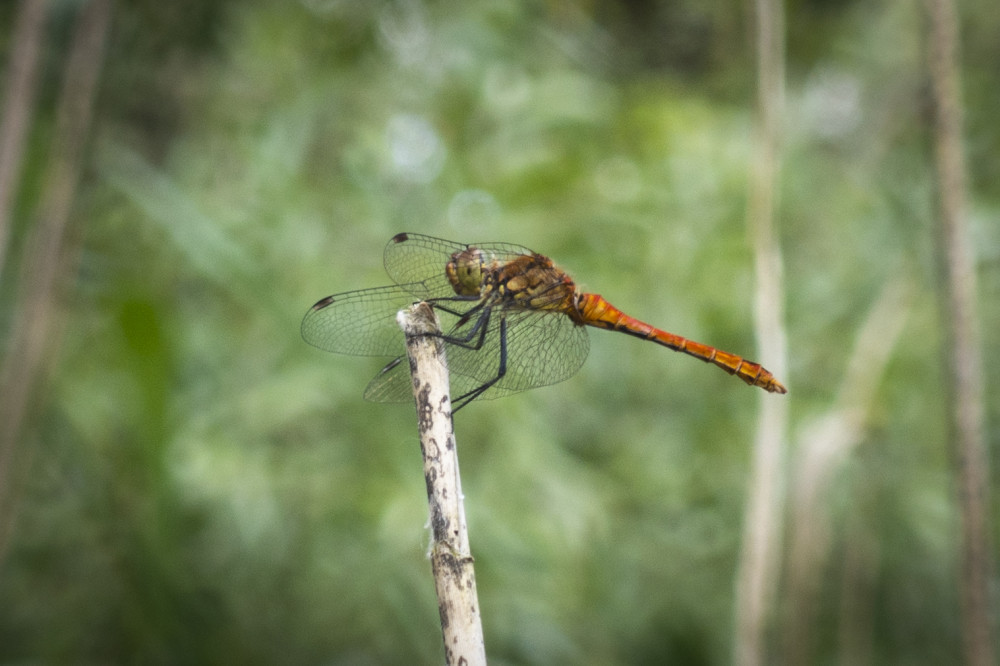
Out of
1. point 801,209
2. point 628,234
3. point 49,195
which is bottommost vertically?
point 49,195

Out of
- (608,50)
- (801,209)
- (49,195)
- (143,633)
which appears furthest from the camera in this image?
(801,209)

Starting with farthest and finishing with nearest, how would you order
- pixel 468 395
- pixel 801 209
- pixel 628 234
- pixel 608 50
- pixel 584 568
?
pixel 801 209, pixel 608 50, pixel 628 234, pixel 584 568, pixel 468 395

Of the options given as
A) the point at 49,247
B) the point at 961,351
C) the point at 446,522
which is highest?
the point at 49,247

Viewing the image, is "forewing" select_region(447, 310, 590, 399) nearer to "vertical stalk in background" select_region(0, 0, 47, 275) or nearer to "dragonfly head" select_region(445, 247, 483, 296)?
"dragonfly head" select_region(445, 247, 483, 296)

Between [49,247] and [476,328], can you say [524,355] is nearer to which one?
[476,328]

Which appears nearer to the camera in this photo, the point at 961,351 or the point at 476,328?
the point at 961,351

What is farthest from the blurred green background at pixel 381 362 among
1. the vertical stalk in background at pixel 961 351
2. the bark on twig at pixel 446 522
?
the bark on twig at pixel 446 522

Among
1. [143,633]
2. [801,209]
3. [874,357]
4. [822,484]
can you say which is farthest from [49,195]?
[801,209]

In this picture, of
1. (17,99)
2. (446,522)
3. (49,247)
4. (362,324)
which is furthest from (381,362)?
(446,522)

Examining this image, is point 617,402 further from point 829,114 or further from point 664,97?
point 829,114
